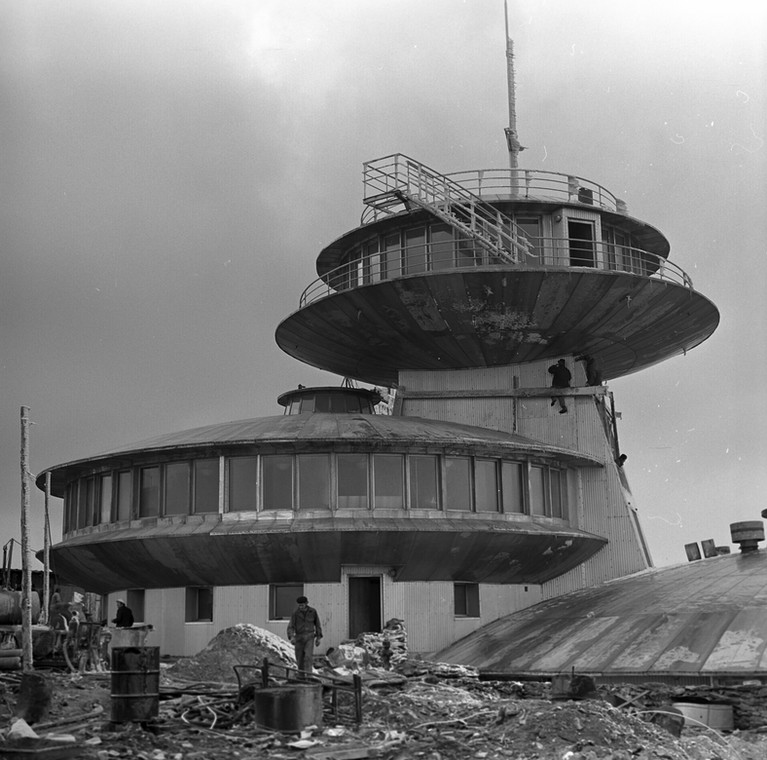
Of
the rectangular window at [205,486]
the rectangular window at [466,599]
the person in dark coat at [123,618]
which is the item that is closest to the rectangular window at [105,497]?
the rectangular window at [205,486]

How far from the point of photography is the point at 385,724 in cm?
2195

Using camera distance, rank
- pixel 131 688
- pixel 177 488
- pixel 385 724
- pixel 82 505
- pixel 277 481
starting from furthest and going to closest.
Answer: pixel 82 505
pixel 177 488
pixel 277 481
pixel 385 724
pixel 131 688

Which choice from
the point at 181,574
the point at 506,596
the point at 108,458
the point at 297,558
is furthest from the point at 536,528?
the point at 108,458

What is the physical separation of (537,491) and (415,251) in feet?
32.2

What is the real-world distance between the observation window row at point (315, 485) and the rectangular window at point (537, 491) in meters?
0.11

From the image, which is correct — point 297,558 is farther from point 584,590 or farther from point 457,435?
point 584,590

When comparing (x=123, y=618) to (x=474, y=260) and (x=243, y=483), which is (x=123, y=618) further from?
(x=474, y=260)

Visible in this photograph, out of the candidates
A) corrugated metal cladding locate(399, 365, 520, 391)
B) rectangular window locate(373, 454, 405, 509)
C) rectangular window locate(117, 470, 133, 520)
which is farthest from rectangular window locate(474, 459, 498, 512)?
rectangular window locate(117, 470, 133, 520)

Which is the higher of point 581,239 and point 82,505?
point 581,239

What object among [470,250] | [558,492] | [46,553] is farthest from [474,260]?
[46,553]

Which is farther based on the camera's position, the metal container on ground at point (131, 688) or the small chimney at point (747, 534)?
the small chimney at point (747, 534)

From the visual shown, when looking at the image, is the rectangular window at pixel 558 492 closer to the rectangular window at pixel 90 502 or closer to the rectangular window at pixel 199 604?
the rectangular window at pixel 199 604

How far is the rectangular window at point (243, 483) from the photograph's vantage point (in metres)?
34.0

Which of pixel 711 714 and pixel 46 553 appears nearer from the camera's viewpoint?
pixel 711 714
